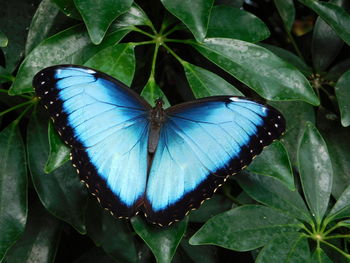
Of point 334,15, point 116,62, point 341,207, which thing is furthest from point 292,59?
point 116,62

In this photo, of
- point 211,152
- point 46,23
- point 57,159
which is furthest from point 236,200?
point 46,23

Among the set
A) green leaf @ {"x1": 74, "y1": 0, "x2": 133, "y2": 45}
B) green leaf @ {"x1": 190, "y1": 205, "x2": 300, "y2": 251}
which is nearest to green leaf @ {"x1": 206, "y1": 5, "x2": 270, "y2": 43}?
green leaf @ {"x1": 74, "y1": 0, "x2": 133, "y2": 45}

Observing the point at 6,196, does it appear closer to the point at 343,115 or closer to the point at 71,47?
the point at 71,47

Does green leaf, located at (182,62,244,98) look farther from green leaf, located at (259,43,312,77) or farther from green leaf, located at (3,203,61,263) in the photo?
green leaf, located at (3,203,61,263)

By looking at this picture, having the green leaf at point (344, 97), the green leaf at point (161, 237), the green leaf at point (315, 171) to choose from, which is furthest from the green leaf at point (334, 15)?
the green leaf at point (161, 237)

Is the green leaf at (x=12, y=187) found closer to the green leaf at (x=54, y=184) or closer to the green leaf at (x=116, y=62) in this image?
the green leaf at (x=54, y=184)
